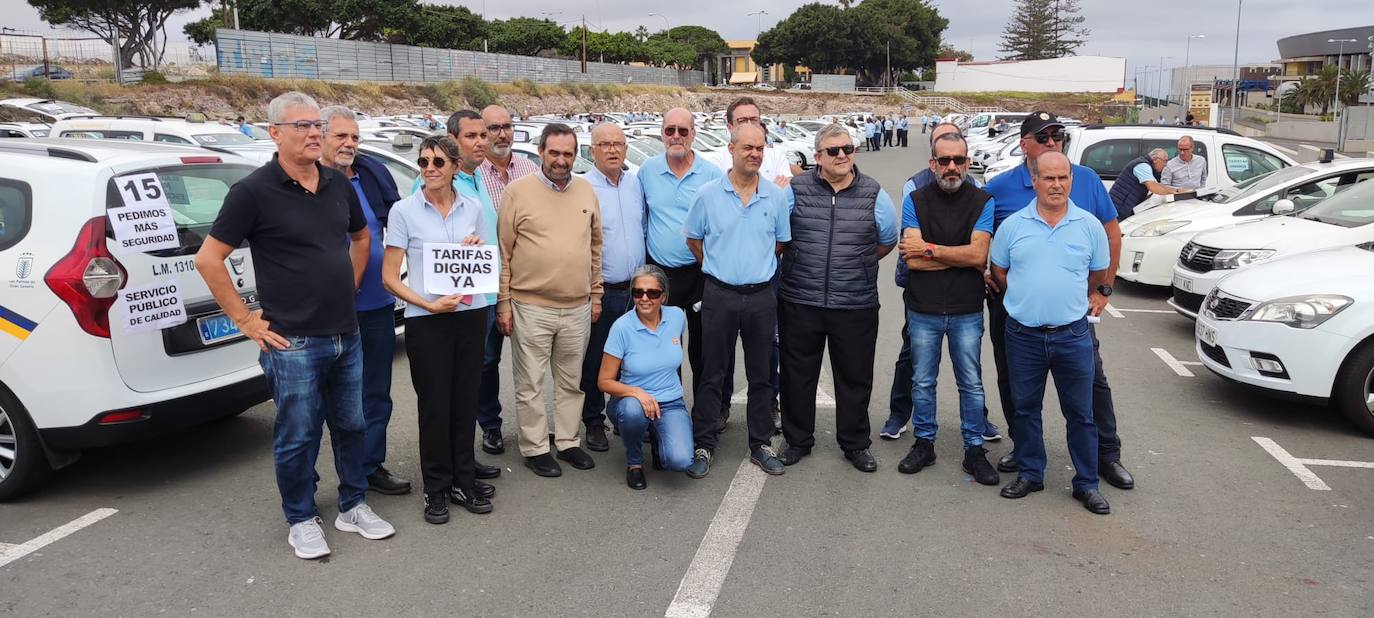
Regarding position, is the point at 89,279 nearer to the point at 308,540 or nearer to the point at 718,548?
the point at 308,540

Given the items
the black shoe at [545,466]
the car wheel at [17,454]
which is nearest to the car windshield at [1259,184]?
the black shoe at [545,466]

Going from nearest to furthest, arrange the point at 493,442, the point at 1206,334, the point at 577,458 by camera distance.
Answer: the point at 577,458
the point at 493,442
the point at 1206,334

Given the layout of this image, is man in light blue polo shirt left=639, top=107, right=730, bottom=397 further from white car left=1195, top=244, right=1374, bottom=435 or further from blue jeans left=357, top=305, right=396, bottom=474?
white car left=1195, top=244, right=1374, bottom=435

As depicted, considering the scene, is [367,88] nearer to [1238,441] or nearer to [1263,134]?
[1263,134]

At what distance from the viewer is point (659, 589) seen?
12.8 ft

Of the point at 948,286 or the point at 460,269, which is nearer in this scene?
the point at 460,269

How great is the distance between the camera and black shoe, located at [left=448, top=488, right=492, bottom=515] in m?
4.69

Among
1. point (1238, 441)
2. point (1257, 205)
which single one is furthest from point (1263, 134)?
point (1238, 441)

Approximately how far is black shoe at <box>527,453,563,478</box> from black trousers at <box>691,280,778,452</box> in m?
0.77

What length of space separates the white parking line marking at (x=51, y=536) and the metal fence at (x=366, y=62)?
48.1 metres

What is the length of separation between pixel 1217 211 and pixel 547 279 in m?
8.05

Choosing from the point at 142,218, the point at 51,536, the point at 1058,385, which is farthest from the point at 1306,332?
the point at 51,536

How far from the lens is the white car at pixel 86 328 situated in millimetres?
4406

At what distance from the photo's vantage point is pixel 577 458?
538 cm
